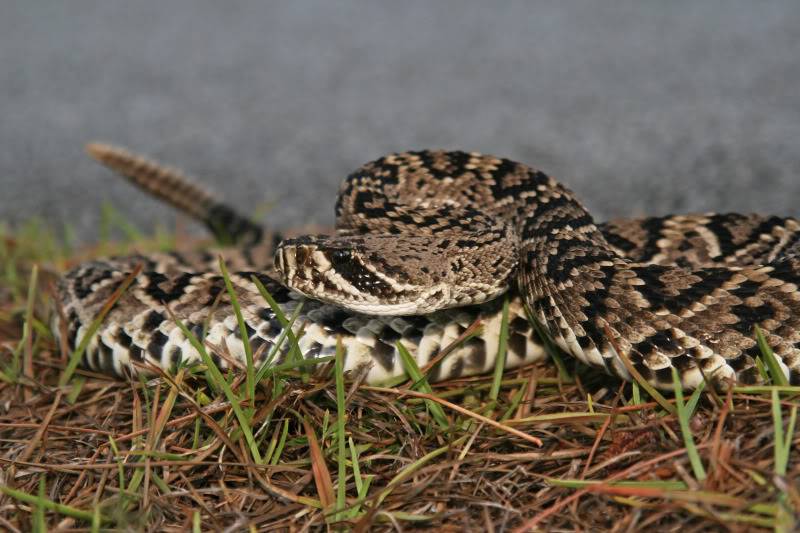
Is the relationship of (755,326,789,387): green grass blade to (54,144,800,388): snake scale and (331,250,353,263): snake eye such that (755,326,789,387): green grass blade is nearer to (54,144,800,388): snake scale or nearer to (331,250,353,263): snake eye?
(54,144,800,388): snake scale

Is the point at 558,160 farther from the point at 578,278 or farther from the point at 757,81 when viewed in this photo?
the point at 578,278

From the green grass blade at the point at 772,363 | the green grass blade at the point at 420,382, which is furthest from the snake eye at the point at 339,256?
the green grass blade at the point at 772,363

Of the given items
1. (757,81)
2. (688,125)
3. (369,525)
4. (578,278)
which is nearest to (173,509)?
(369,525)

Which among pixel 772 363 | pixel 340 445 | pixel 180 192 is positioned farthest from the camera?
pixel 180 192

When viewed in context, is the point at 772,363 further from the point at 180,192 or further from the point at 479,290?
the point at 180,192

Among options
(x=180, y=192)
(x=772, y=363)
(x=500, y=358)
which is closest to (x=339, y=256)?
(x=500, y=358)

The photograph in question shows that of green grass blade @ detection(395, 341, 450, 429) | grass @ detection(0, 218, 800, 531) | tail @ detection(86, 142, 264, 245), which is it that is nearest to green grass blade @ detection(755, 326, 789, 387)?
grass @ detection(0, 218, 800, 531)

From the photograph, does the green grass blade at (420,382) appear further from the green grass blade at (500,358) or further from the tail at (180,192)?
the tail at (180,192)

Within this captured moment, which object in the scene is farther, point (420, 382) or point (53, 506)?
point (420, 382)
